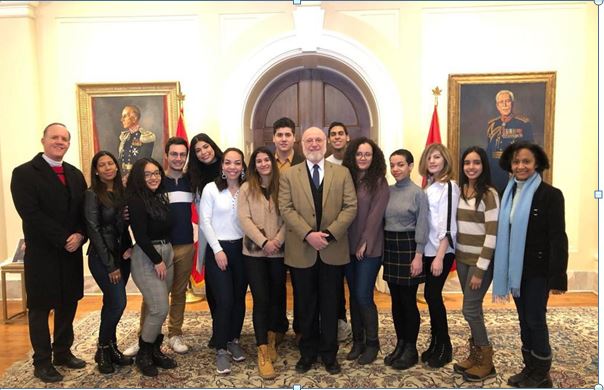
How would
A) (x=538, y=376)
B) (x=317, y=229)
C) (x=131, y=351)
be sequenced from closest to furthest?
(x=538, y=376), (x=317, y=229), (x=131, y=351)

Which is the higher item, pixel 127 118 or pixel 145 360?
pixel 127 118

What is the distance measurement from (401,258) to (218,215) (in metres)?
1.23

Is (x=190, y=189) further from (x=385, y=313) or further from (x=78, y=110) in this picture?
(x=78, y=110)

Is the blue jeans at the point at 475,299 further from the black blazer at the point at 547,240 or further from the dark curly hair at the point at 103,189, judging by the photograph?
the dark curly hair at the point at 103,189

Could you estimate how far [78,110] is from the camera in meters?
4.83

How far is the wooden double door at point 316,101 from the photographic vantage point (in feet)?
17.4

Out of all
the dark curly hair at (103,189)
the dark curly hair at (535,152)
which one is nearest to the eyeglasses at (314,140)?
the dark curly hair at (535,152)

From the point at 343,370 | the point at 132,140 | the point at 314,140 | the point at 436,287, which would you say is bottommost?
the point at 343,370

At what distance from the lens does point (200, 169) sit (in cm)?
320

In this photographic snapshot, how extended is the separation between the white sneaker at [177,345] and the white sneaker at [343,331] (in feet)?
3.87

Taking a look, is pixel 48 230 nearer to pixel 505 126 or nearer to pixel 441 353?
pixel 441 353

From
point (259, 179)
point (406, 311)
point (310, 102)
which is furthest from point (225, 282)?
point (310, 102)

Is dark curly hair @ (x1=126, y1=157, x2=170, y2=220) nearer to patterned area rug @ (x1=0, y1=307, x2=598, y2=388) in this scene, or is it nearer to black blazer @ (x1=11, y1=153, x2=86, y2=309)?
black blazer @ (x1=11, y1=153, x2=86, y2=309)

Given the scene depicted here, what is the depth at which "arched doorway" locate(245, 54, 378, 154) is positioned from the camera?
5.30m
